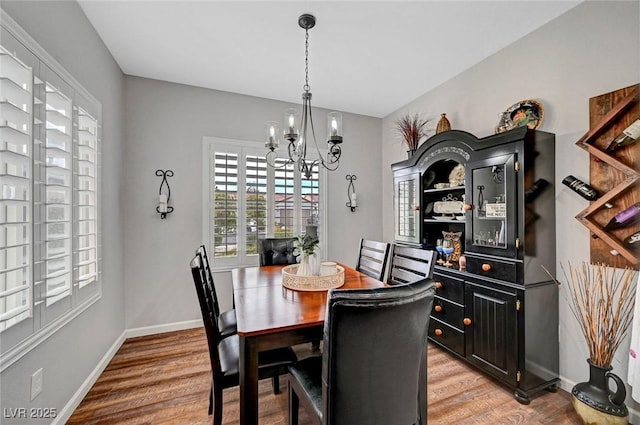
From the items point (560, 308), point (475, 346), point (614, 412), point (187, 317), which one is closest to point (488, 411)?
point (475, 346)

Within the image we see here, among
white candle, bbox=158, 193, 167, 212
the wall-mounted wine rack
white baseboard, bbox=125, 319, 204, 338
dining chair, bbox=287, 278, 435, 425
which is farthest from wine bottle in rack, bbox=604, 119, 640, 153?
white baseboard, bbox=125, 319, 204, 338

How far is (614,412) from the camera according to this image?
1604 mm

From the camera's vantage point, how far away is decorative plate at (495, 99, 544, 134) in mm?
2260

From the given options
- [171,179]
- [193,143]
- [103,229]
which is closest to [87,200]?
[103,229]

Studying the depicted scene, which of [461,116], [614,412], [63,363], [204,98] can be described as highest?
[204,98]

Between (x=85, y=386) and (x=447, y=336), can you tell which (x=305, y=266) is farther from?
(x=85, y=386)

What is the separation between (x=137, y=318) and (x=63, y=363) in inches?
52.7

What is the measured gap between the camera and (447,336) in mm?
2559

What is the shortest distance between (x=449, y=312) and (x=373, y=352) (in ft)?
6.04

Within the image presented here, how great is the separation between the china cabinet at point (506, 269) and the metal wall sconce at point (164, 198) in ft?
9.64

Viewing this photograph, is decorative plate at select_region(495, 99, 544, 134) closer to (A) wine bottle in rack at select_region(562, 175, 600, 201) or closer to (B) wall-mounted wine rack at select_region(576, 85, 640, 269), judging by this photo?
(B) wall-mounted wine rack at select_region(576, 85, 640, 269)

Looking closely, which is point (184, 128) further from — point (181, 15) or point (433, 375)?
point (433, 375)

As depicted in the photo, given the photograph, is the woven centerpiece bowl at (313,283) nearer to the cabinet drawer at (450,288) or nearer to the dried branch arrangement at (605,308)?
the cabinet drawer at (450,288)

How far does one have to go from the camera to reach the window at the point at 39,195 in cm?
128
